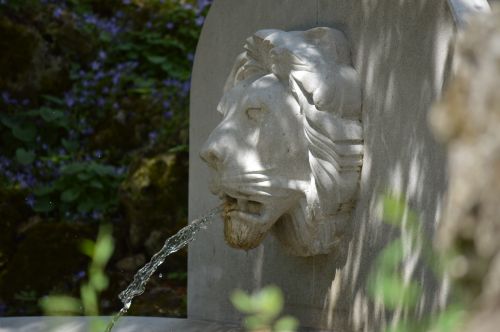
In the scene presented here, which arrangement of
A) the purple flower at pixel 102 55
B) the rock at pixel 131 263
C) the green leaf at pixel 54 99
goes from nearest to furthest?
the rock at pixel 131 263 → the green leaf at pixel 54 99 → the purple flower at pixel 102 55

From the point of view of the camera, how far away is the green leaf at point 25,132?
688 cm

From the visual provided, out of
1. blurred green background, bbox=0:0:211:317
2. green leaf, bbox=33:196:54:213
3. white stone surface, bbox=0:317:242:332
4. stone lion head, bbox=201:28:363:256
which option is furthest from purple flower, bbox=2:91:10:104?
stone lion head, bbox=201:28:363:256

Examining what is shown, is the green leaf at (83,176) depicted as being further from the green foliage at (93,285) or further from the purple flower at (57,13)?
the green foliage at (93,285)

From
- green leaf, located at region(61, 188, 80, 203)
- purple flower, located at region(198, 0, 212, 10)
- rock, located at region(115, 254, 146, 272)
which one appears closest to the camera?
rock, located at region(115, 254, 146, 272)

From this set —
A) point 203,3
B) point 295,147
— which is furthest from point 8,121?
point 295,147

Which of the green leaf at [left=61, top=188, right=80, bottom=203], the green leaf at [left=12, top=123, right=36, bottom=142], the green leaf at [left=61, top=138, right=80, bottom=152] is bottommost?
the green leaf at [left=61, top=188, right=80, bottom=203]

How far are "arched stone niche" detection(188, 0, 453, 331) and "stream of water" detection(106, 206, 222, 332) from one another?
0.27m

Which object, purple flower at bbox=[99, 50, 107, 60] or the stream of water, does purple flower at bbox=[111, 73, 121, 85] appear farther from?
the stream of water

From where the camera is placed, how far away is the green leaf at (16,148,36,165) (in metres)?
6.66

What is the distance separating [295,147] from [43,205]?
13.0 ft

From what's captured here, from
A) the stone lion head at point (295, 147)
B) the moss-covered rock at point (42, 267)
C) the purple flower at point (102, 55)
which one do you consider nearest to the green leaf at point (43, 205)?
the moss-covered rock at point (42, 267)

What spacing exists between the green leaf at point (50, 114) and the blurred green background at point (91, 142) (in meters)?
0.01

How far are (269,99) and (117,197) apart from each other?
371cm

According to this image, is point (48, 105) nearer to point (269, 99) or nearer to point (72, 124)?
point (72, 124)
